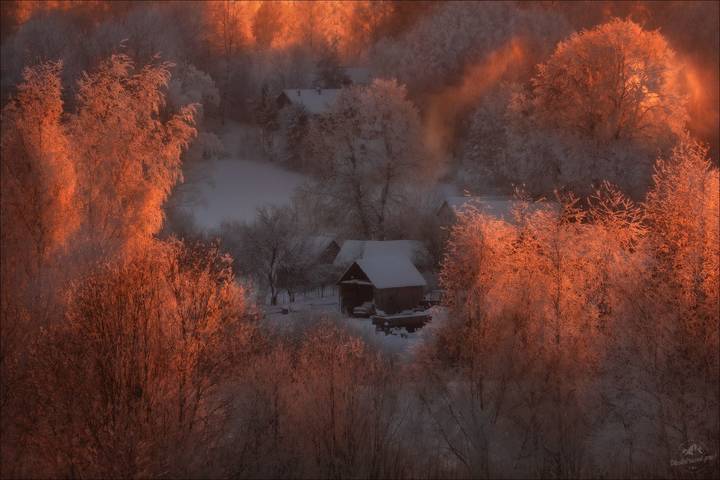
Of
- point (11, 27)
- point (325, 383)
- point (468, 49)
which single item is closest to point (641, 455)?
point (325, 383)

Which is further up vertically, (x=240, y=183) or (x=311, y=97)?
(x=311, y=97)

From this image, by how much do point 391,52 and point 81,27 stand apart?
17339 mm

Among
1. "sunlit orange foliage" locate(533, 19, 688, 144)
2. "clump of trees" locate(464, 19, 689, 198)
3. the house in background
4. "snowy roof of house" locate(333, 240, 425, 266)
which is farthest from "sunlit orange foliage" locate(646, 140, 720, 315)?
the house in background

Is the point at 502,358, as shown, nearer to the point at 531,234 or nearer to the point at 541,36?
the point at 531,234

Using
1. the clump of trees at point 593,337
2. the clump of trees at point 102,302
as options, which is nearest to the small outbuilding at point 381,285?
the clump of trees at point 593,337

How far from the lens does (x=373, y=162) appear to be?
37.7 metres

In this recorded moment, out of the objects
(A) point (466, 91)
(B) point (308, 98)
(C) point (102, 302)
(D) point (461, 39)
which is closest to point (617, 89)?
(A) point (466, 91)

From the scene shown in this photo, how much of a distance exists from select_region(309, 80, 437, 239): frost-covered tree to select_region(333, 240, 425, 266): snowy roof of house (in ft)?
8.76

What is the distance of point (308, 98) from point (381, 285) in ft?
70.6

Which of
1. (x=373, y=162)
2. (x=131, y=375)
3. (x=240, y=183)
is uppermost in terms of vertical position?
(x=373, y=162)

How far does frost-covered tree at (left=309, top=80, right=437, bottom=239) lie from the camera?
123 ft

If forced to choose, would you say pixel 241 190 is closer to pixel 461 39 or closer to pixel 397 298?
pixel 397 298

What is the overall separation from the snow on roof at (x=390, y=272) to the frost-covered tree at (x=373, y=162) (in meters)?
5.29

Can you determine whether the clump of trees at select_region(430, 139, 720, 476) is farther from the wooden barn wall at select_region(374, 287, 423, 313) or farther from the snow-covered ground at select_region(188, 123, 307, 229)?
the snow-covered ground at select_region(188, 123, 307, 229)
